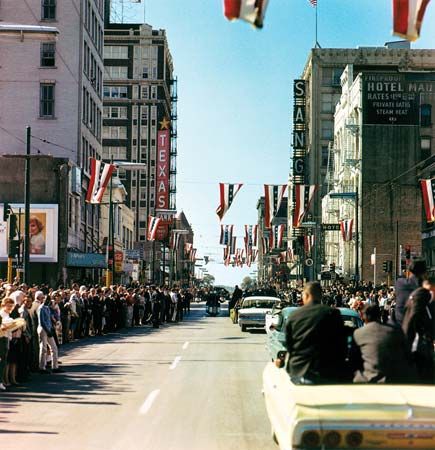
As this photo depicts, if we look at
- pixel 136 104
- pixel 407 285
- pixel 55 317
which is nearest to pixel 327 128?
pixel 136 104

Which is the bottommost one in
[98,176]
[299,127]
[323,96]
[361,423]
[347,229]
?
[361,423]

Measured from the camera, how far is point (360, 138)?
245 feet

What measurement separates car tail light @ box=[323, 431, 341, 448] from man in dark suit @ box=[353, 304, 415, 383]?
1436 mm

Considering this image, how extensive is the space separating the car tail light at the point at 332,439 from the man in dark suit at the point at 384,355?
4.71 ft

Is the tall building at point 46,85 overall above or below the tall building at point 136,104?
below

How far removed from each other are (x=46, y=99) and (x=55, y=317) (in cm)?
3987

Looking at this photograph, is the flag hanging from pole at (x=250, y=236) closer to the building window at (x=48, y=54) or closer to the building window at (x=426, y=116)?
the building window at (x=426, y=116)

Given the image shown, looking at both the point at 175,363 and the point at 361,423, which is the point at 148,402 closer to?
the point at 361,423

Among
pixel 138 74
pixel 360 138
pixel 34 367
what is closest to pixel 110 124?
pixel 138 74

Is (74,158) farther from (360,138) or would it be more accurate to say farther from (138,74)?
(138,74)

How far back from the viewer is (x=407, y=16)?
11.9 metres

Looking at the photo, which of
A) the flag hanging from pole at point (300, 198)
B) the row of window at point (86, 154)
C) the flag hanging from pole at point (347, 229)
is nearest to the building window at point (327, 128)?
the flag hanging from pole at point (347, 229)

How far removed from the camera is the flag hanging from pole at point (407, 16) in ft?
38.6

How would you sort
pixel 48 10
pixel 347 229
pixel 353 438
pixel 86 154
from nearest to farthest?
pixel 353 438 < pixel 48 10 < pixel 347 229 < pixel 86 154
